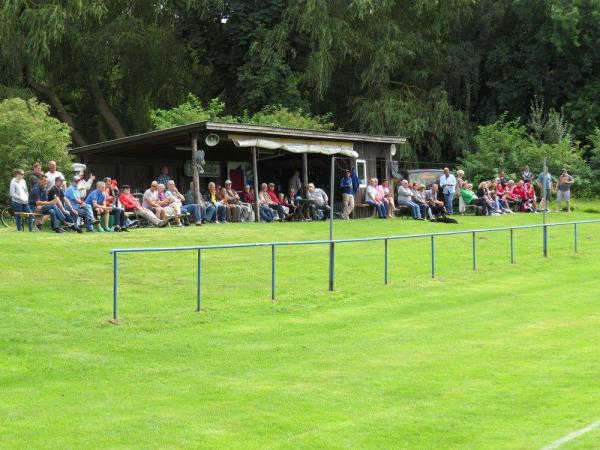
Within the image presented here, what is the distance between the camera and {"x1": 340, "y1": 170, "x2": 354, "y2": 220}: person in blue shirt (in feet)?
107

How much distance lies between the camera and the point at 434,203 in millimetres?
32719

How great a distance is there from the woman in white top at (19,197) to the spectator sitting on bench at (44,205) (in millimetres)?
156

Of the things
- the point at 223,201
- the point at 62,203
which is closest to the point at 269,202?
the point at 223,201

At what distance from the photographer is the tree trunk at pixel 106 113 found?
142ft

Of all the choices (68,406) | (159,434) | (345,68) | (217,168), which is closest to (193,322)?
(68,406)

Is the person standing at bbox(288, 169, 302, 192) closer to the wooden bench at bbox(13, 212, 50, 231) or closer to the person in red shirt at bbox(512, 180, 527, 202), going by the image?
the person in red shirt at bbox(512, 180, 527, 202)

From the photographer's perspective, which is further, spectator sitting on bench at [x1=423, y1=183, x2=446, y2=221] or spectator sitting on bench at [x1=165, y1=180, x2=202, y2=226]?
spectator sitting on bench at [x1=423, y1=183, x2=446, y2=221]

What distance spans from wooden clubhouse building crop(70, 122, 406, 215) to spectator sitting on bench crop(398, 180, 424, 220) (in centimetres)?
212

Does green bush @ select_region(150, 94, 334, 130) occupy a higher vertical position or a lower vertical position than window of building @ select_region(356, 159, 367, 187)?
higher

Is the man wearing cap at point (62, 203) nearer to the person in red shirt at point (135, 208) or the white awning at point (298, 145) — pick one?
the person in red shirt at point (135, 208)

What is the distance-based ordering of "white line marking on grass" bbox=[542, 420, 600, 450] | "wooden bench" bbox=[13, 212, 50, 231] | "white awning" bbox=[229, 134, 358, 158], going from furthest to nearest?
"white awning" bbox=[229, 134, 358, 158], "wooden bench" bbox=[13, 212, 50, 231], "white line marking on grass" bbox=[542, 420, 600, 450]

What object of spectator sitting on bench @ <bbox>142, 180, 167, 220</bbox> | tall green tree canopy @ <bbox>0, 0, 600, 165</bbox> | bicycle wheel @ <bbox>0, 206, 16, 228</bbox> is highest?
tall green tree canopy @ <bbox>0, 0, 600, 165</bbox>

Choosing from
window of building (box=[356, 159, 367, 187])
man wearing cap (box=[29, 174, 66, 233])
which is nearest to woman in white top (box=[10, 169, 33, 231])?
man wearing cap (box=[29, 174, 66, 233])

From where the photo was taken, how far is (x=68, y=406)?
9844 mm
